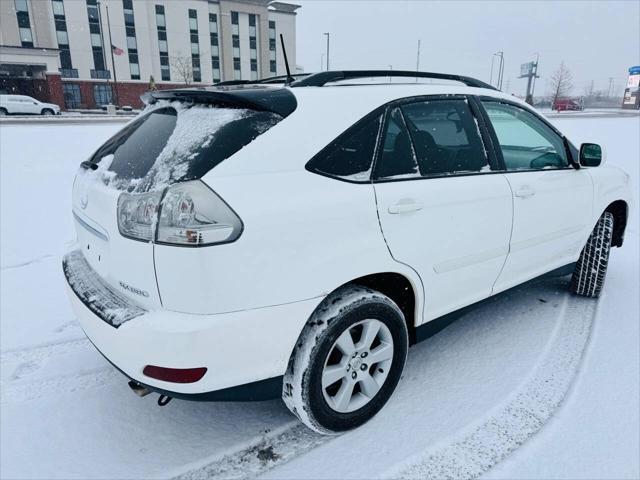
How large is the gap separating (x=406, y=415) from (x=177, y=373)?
1.28 metres

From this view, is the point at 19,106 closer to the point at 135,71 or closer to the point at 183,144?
the point at 135,71

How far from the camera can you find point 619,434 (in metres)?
2.35

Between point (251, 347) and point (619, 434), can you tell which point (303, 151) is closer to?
point (251, 347)

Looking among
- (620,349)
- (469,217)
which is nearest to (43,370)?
(469,217)

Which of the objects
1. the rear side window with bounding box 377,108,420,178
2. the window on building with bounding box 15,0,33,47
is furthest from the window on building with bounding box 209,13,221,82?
the rear side window with bounding box 377,108,420,178

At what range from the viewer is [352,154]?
87.4 inches

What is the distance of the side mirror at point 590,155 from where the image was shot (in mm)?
3402

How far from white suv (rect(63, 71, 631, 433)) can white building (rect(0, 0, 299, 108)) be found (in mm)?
53382

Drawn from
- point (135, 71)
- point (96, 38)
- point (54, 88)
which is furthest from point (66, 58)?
point (135, 71)

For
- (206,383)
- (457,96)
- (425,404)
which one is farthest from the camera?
(457,96)

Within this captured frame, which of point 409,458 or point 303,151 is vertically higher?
point 303,151

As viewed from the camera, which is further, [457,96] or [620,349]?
[620,349]

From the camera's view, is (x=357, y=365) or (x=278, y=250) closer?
(x=278, y=250)

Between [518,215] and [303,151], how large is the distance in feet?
5.22
